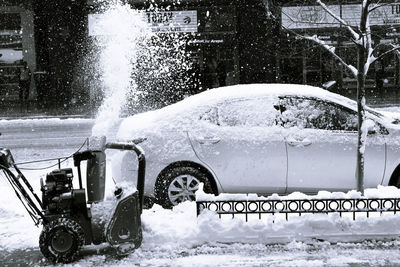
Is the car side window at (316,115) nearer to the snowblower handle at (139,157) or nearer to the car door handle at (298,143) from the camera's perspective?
the car door handle at (298,143)

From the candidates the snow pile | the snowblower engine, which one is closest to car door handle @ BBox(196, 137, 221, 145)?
the snow pile

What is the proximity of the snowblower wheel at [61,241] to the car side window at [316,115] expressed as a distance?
3232mm

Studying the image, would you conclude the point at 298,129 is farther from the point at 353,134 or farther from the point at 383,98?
the point at 383,98

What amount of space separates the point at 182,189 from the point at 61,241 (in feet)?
7.19

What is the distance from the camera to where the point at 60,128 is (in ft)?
58.4

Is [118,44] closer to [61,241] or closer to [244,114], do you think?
[244,114]

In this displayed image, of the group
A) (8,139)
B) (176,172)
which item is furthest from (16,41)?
(176,172)

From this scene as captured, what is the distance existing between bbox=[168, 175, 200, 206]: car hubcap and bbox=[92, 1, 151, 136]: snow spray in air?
1572cm

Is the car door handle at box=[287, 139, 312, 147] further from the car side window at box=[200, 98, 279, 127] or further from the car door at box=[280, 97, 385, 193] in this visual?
the car side window at box=[200, 98, 279, 127]

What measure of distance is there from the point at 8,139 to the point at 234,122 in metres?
10.4

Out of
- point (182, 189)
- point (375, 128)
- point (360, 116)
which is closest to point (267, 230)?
point (182, 189)

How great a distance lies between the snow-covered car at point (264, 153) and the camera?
22.9 ft

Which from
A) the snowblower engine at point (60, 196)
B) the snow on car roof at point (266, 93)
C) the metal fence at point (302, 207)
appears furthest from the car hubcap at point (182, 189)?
the snowblower engine at point (60, 196)

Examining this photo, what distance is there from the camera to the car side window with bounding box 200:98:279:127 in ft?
23.5
